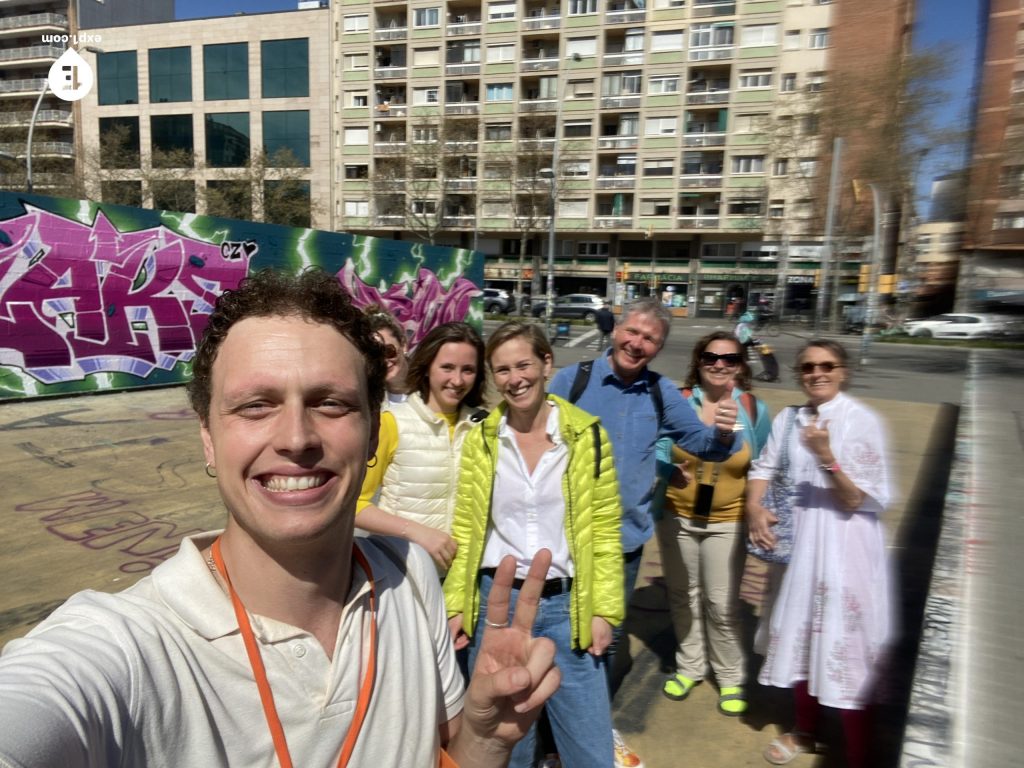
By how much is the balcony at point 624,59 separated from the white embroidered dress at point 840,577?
44.4 meters

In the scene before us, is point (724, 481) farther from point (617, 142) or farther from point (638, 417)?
point (617, 142)

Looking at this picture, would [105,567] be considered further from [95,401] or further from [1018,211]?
[1018,211]

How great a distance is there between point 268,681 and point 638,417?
1.97 meters

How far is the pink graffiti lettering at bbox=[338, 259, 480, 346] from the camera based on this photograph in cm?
1425

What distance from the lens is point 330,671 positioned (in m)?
1.11

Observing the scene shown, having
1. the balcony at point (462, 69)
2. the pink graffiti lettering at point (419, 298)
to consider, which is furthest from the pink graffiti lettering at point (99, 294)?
the balcony at point (462, 69)

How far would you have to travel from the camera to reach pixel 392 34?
4409 cm

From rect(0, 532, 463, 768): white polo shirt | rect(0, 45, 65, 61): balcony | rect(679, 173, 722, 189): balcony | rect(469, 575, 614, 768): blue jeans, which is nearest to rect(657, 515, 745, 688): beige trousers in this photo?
rect(469, 575, 614, 768): blue jeans

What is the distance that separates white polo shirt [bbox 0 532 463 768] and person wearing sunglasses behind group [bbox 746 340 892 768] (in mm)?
1908

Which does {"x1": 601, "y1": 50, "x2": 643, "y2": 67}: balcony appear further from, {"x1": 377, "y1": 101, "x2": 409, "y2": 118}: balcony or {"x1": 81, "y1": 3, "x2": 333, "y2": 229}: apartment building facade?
{"x1": 81, "y1": 3, "x2": 333, "y2": 229}: apartment building facade

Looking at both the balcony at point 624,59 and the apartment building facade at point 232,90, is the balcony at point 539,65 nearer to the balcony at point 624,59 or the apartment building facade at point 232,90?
the balcony at point 624,59

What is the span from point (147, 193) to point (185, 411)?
29.7 meters

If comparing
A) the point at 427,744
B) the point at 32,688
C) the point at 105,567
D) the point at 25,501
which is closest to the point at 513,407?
the point at 427,744

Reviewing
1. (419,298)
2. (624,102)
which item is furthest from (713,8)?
(419,298)
